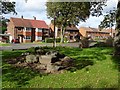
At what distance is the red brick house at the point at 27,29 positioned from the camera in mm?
88988

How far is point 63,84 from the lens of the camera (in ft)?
33.7

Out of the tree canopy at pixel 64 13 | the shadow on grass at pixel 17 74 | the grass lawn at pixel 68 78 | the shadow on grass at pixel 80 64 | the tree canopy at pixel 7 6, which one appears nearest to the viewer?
the grass lawn at pixel 68 78

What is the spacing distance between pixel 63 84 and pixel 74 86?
470 millimetres

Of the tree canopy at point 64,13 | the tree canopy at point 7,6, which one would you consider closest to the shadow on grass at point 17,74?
the tree canopy at point 7,6

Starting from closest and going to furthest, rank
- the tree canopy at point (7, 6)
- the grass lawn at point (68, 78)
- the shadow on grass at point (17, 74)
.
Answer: the grass lawn at point (68, 78), the shadow on grass at point (17, 74), the tree canopy at point (7, 6)

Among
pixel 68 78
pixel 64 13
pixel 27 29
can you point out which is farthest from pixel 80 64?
pixel 27 29

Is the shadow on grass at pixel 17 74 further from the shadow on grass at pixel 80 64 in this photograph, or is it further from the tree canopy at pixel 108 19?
the tree canopy at pixel 108 19

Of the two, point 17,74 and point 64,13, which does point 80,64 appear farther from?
point 64,13

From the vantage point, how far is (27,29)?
91.8 metres

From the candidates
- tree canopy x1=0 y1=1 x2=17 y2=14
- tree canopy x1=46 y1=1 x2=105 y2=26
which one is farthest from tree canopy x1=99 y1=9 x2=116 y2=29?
tree canopy x1=46 y1=1 x2=105 y2=26

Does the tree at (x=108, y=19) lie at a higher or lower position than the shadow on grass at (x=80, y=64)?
higher

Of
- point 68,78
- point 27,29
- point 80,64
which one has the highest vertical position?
point 27,29

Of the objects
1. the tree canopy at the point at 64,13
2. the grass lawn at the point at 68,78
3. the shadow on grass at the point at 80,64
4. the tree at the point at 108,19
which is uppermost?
the tree canopy at the point at 64,13

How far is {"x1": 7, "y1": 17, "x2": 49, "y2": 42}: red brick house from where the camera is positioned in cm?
8899
